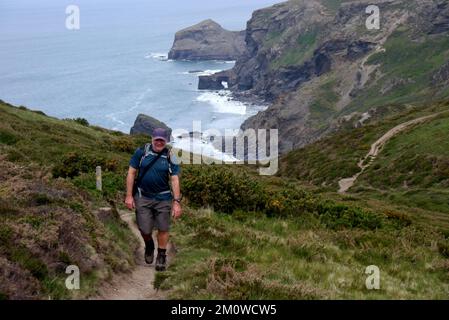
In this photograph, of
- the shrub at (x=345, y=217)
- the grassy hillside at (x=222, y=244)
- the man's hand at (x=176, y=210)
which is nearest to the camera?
the grassy hillside at (x=222, y=244)

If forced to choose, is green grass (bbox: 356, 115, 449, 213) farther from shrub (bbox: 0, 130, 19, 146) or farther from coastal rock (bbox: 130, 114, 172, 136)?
coastal rock (bbox: 130, 114, 172, 136)

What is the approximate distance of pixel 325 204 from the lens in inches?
805

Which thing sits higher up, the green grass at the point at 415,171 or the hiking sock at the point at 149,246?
the hiking sock at the point at 149,246

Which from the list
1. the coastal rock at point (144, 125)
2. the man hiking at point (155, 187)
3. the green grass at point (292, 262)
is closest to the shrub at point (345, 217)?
the green grass at point (292, 262)

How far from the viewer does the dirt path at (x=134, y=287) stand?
9.62 metres

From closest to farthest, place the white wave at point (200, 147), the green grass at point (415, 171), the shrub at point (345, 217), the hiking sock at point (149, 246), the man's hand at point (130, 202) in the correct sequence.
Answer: the man's hand at point (130, 202) → the hiking sock at point (149, 246) → the shrub at point (345, 217) → the green grass at point (415, 171) → the white wave at point (200, 147)

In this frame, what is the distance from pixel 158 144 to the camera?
1104cm

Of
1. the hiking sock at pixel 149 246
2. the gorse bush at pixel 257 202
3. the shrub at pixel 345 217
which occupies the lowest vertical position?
the shrub at pixel 345 217

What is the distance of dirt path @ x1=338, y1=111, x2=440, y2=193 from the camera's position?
189ft

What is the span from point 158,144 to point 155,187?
0.90m

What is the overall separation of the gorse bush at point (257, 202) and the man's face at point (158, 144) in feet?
26.7

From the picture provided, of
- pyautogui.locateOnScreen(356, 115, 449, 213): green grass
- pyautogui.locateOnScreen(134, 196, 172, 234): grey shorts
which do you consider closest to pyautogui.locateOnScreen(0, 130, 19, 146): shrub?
pyautogui.locateOnScreen(134, 196, 172, 234): grey shorts

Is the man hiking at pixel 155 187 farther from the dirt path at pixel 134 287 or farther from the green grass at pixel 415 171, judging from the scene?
the green grass at pixel 415 171

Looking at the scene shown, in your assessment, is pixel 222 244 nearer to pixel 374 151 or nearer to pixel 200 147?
pixel 374 151
